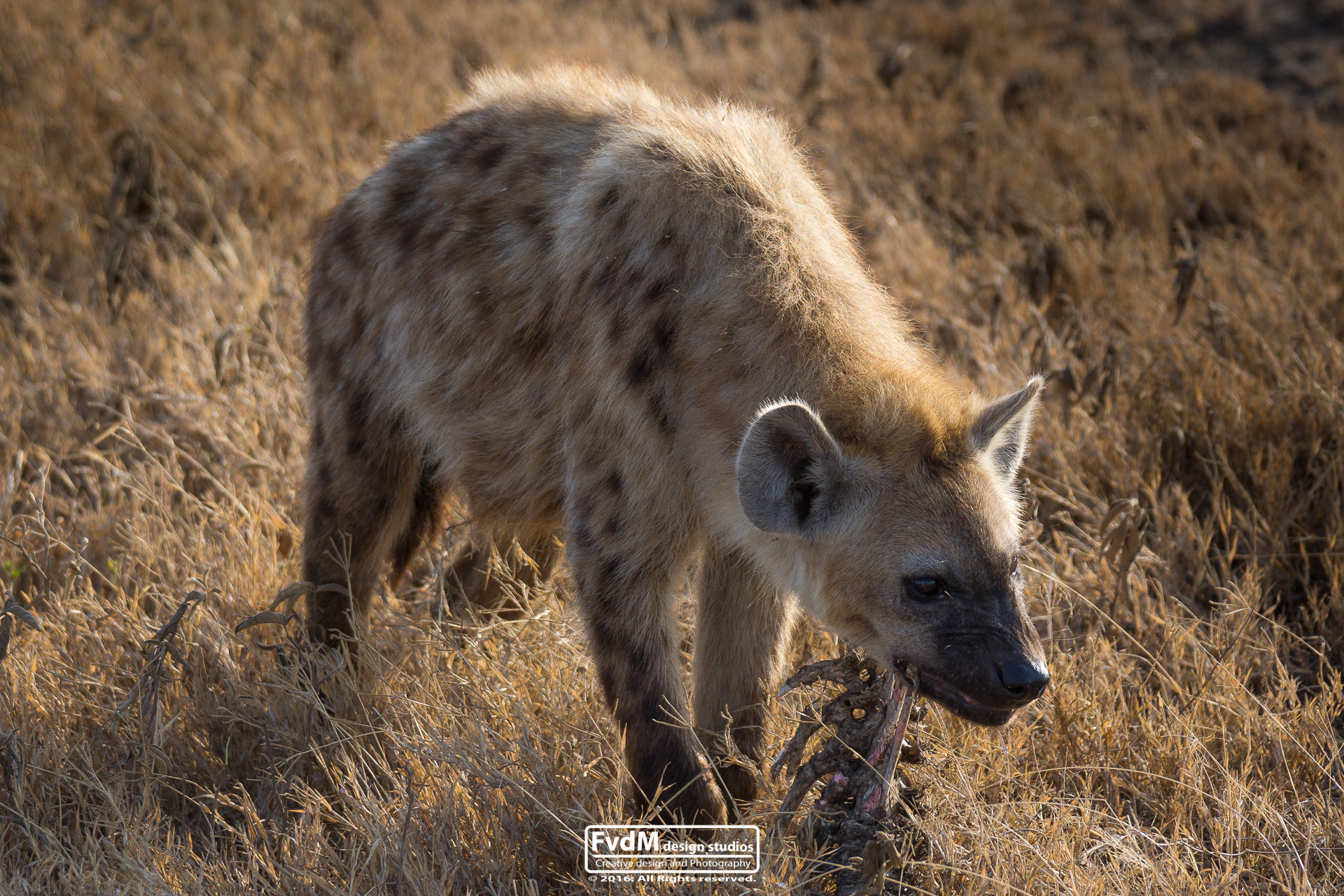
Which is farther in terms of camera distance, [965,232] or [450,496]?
[965,232]

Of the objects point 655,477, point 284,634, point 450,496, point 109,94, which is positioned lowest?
point 284,634

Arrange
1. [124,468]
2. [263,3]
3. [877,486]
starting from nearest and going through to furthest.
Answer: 1. [877,486]
2. [124,468]
3. [263,3]

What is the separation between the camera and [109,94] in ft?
20.1

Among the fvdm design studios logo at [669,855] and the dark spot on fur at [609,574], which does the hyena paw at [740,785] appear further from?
the dark spot on fur at [609,574]

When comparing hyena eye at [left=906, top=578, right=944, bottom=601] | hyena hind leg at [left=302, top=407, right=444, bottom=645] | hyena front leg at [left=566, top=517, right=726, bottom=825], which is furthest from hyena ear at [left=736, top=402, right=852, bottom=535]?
hyena hind leg at [left=302, top=407, right=444, bottom=645]

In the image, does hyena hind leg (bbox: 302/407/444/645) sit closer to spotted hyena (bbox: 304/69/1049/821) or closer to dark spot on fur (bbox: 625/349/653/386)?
spotted hyena (bbox: 304/69/1049/821)

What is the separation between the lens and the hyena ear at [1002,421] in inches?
89.8

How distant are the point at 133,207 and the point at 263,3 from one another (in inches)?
129

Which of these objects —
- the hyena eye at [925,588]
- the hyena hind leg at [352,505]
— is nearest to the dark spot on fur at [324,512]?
the hyena hind leg at [352,505]

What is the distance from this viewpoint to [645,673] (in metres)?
2.49

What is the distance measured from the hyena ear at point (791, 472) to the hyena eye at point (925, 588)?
21 centimetres

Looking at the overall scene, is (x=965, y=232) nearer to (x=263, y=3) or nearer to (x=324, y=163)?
(x=324, y=163)

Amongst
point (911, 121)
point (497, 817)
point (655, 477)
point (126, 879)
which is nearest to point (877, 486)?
point (655, 477)

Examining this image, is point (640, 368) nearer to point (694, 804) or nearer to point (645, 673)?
point (645, 673)
